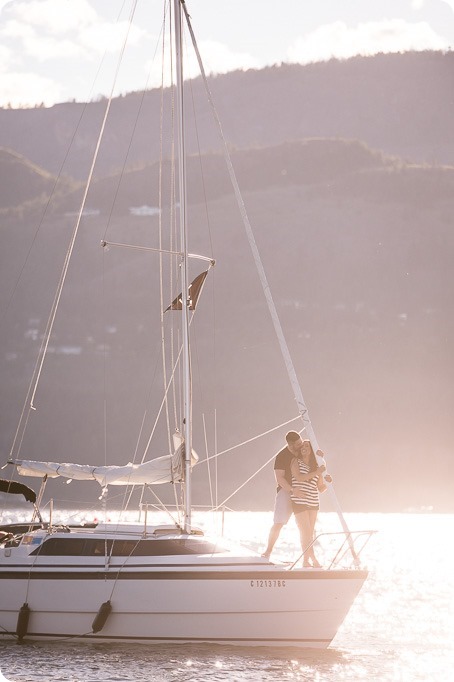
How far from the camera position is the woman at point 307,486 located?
1966 centimetres

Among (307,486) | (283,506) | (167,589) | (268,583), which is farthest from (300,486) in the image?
(167,589)

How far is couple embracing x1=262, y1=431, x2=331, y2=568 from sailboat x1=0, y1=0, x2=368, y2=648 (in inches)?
22.3

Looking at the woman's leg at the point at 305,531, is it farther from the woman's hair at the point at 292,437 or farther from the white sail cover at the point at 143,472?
the white sail cover at the point at 143,472

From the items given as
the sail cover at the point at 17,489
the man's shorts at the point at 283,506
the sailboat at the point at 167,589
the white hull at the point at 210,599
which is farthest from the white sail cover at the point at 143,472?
the man's shorts at the point at 283,506

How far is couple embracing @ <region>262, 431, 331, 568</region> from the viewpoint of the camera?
19.7 metres

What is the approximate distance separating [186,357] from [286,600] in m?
5.09

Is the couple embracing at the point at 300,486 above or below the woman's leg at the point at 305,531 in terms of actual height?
above

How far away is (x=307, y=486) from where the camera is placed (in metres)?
19.8

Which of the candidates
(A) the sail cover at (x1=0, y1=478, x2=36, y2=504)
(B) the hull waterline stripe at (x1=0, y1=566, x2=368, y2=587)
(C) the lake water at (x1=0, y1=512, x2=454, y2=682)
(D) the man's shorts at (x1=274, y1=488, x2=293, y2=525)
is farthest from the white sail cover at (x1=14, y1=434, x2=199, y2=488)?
(C) the lake water at (x1=0, y1=512, x2=454, y2=682)

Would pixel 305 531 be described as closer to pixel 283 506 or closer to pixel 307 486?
pixel 283 506

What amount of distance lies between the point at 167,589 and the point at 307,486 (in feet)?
10.3

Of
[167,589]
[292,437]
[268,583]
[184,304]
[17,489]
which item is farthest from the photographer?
[17,489]

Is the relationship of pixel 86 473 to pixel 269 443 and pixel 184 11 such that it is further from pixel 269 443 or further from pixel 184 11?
pixel 269 443

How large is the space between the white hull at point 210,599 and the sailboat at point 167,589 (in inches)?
0.7
